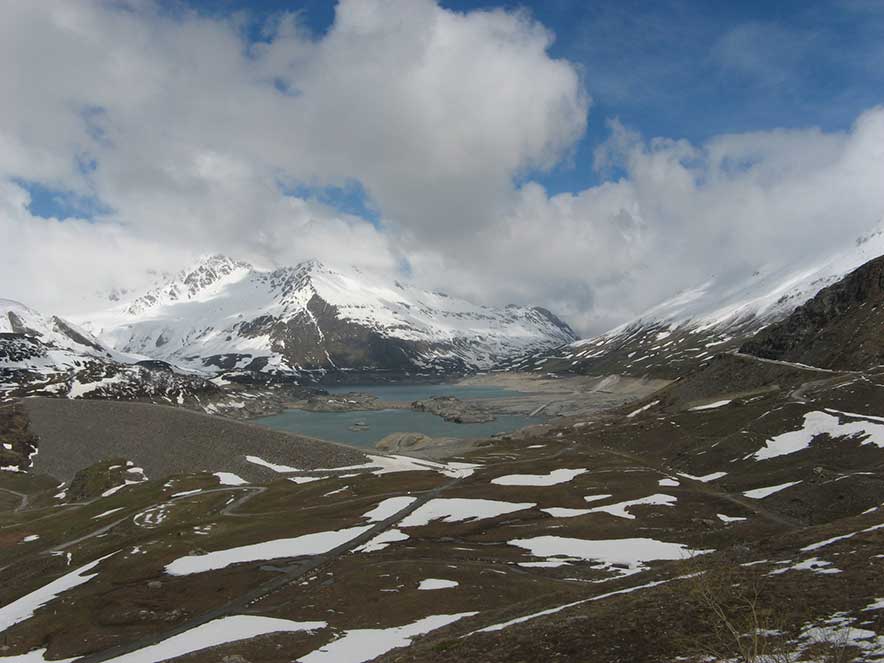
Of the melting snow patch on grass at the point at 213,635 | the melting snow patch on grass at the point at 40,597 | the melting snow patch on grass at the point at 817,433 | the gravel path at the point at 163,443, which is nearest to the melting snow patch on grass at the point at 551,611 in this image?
the melting snow patch on grass at the point at 213,635

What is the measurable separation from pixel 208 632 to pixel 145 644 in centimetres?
496

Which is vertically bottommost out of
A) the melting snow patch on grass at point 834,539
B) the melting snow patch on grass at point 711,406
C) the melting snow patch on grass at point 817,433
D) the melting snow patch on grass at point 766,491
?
the melting snow patch on grass at point 766,491

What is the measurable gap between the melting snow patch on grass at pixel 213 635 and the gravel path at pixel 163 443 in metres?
87.5

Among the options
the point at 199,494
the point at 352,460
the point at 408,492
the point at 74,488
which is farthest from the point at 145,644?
the point at 74,488

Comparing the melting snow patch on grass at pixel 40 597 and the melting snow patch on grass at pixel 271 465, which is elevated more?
the melting snow patch on grass at pixel 271 465

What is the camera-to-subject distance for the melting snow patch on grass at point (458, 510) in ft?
236

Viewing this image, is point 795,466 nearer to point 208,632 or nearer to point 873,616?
point 873,616

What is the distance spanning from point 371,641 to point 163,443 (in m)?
146

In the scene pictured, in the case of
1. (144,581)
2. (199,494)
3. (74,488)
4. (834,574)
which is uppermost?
(74,488)

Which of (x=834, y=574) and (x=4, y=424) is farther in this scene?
(x=4, y=424)

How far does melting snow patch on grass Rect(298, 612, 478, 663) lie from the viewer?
111 ft

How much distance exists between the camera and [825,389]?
10675 cm

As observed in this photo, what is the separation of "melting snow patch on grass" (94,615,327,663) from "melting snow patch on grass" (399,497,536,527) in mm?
29927

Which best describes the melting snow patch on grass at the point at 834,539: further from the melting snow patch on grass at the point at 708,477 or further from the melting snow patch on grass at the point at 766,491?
the melting snow patch on grass at the point at 708,477
